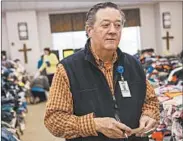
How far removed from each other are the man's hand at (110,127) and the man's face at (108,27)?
0.89ft

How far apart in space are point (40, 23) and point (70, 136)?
786cm

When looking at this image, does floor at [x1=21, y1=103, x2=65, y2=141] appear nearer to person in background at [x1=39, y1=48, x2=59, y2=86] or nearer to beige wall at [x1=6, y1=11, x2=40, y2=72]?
person in background at [x1=39, y1=48, x2=59, y2=86]

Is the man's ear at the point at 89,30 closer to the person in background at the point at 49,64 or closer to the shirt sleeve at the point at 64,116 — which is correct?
the shirt sleeve at the point at 64,116

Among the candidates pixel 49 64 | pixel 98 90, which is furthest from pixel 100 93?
pixel 49 64

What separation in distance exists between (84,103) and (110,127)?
0.15m

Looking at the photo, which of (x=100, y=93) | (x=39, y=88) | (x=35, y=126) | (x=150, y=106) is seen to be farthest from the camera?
(x=39, y=88)

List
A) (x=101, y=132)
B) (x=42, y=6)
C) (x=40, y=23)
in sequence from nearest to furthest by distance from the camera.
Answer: (x=101, y=132) → (x=42, y=6) → (x=40, y=23)

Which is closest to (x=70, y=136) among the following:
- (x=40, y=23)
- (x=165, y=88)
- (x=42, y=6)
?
A: (x=165, y=88)

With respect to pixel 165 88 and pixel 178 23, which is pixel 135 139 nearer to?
pixel 165 88

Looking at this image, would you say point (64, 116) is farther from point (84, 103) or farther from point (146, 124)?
point (146, 124)

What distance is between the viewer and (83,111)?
3.96 ft

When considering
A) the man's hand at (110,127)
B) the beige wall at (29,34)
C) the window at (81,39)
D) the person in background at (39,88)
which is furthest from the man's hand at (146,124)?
the beige wall at (29,34)

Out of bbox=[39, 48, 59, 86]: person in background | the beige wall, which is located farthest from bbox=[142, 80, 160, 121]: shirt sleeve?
the beige wall

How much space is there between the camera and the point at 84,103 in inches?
47.7
